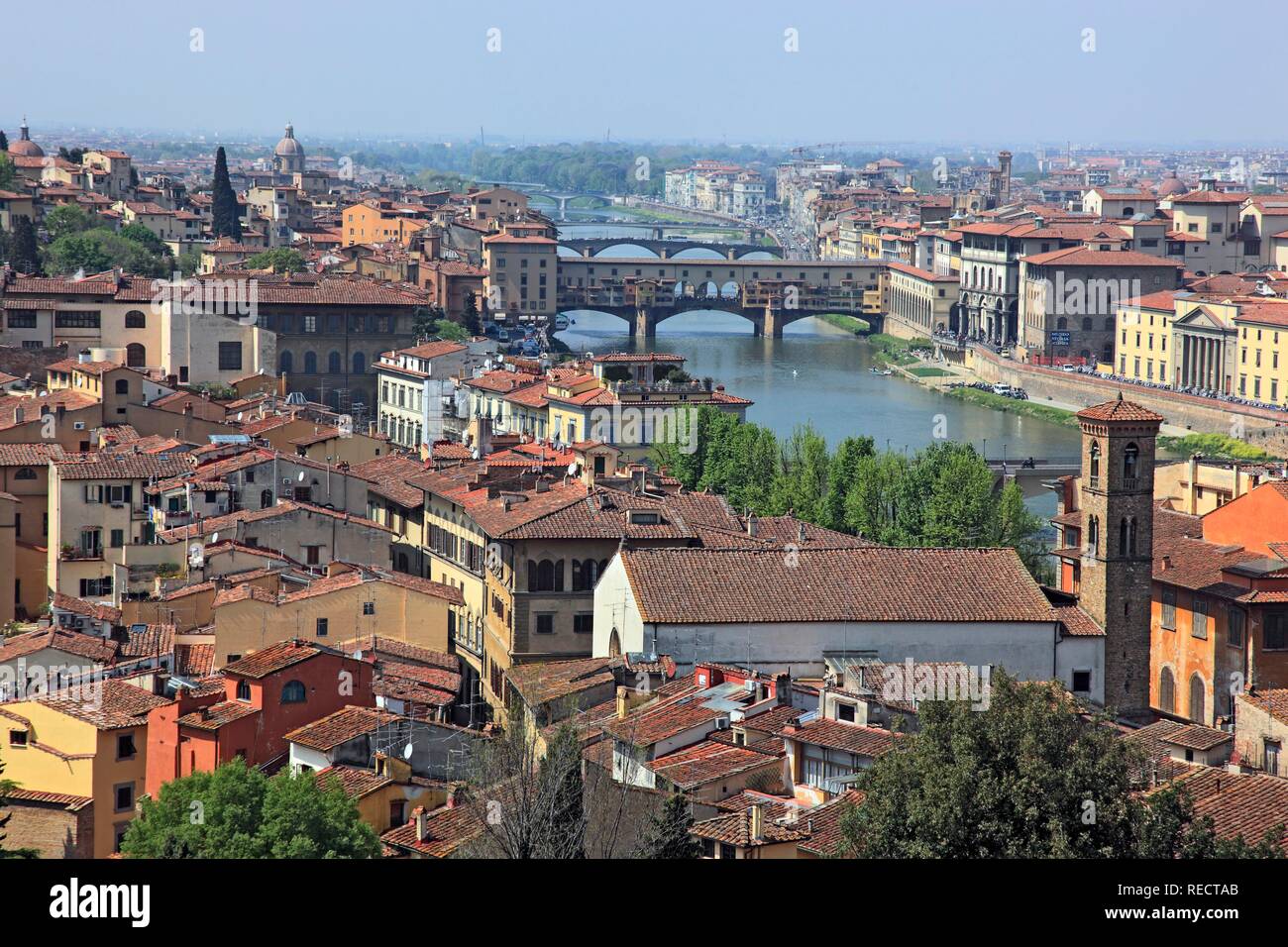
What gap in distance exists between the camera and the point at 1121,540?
10.4 m

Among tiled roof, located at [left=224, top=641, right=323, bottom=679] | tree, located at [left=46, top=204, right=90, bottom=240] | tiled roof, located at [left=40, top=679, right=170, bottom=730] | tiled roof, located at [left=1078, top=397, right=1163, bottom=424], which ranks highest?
tree, located at [left=46, top=204, right=90, bottom=240]

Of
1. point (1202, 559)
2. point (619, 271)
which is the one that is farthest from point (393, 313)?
point (619, 271)

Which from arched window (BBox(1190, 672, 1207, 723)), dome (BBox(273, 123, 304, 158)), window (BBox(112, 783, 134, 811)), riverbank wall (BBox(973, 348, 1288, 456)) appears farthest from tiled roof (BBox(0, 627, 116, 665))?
dome (BBox(273, 123, 304, 158))

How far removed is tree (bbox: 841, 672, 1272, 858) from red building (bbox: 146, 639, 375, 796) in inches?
122

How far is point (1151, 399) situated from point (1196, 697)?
17333 mm

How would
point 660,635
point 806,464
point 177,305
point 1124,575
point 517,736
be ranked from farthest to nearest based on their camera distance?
point 177,305 → point 806,464 → point 1124,575 → point 660,635 → point 517,736

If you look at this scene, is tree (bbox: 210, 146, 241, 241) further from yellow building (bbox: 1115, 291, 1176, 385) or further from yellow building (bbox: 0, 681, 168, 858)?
yellow building (bbox: 0, 681, 168, 858)

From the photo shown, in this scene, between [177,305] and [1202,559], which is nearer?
[1202,559]

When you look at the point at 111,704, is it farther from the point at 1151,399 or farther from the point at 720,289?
the point at 720,289

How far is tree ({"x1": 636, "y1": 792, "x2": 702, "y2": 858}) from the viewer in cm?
522

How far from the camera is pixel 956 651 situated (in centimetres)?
942
